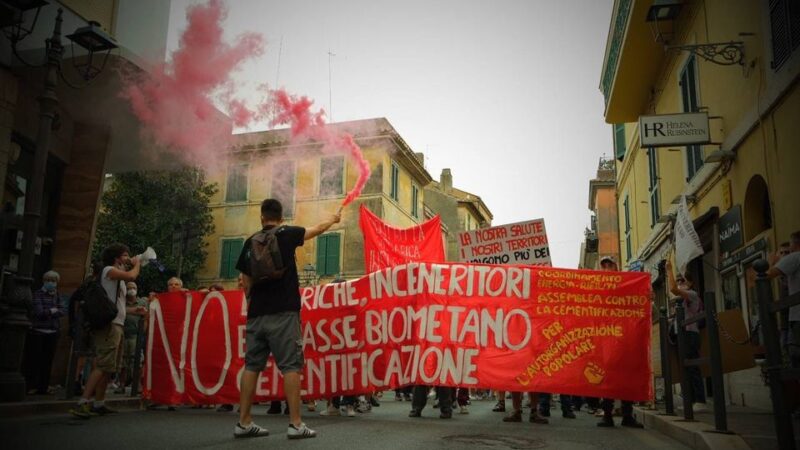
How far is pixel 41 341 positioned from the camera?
30.2 ft

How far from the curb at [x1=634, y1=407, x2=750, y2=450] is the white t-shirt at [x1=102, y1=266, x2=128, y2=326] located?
606 centimetres

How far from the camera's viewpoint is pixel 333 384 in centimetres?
766

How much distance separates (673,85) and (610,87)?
2.66 meters

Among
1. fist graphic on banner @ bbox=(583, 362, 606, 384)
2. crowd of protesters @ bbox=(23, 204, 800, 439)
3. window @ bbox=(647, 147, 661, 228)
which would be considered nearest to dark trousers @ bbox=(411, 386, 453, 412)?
crowd of protesters @ bbox=(23, 204, 800, 439)

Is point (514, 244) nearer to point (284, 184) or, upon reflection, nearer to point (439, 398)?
point (439, 398)

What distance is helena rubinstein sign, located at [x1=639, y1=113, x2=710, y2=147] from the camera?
10.7 m

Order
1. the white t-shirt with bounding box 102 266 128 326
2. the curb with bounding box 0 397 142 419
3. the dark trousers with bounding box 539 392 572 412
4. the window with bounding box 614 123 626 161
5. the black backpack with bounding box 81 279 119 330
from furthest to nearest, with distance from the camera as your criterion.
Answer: the window with bounding box 614 123 626 161, the dark trousers with bounding box 539 392 572 412, the white t-shirt with bounding box 102 266 128 326, the black backpack with bounding box 81 279 119 330, the curb with bounding box 0 397 142 419

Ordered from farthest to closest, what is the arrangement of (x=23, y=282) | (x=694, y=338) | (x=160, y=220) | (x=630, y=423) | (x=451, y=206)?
(x=451, y=206) < (x=160, y=220) < (x=694, y=338) < (x=23, y=282) < (x=630, y=423)

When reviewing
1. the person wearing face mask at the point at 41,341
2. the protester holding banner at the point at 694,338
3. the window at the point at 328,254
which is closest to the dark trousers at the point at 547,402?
the protester holding banner at the point at 694,338

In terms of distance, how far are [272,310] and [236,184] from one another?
2736cm

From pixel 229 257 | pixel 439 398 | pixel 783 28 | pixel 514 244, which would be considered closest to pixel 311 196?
pixel 229 257

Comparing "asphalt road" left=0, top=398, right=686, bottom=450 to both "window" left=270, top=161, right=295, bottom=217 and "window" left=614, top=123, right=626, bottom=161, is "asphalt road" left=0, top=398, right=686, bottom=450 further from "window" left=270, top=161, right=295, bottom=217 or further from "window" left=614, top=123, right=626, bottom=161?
"window" left=270, top=161, right=295, bottom=217

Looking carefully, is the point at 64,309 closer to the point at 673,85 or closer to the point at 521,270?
the point at 521,270

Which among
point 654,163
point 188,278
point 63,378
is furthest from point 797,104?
point 188,278
